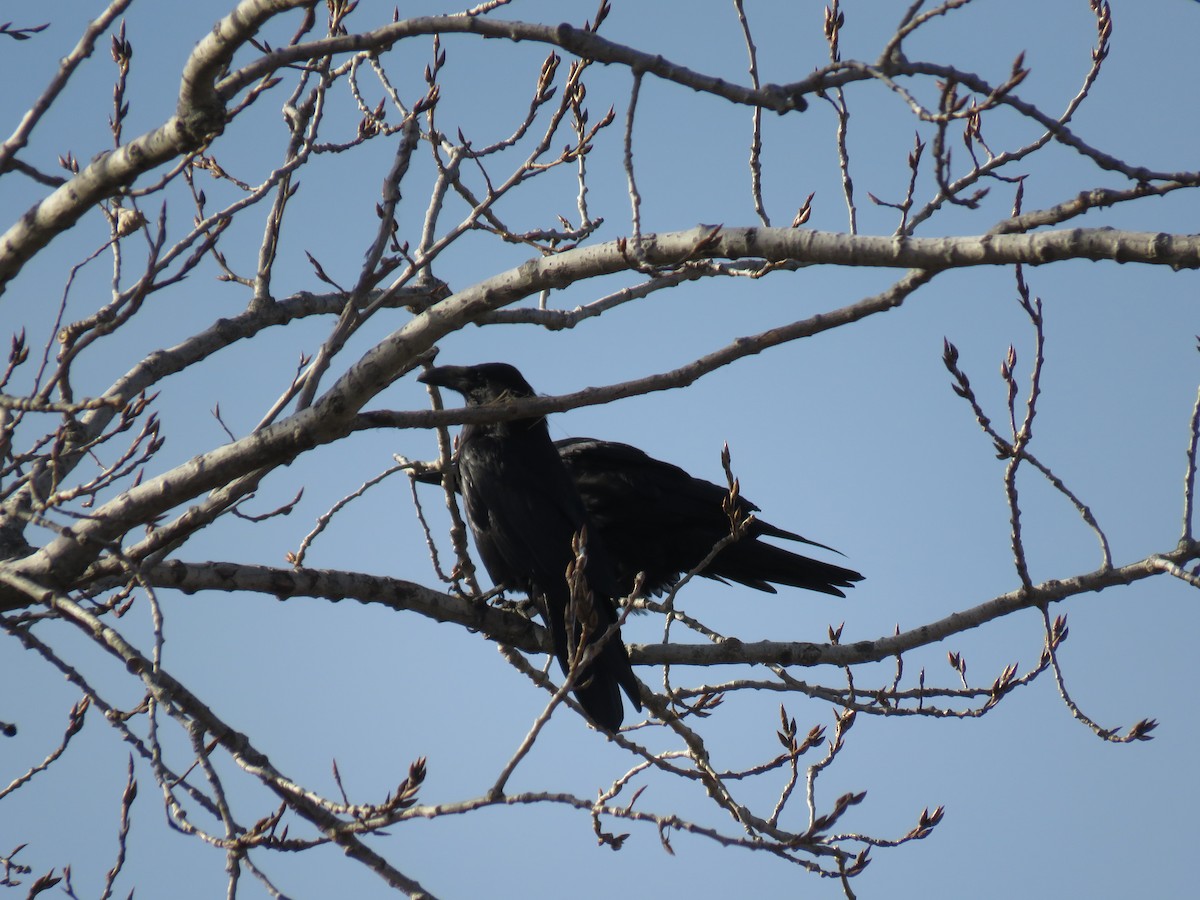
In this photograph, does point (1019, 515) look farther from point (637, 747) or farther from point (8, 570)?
point (8, 570)

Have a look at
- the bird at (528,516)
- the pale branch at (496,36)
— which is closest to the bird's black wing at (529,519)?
the bird at (528,516)

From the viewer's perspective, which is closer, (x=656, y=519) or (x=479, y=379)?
(x=656, y=519)

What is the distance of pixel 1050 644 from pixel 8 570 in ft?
11.7

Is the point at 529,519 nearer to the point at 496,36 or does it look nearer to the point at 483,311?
the point at 483,311

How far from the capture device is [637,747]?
3.42 metres

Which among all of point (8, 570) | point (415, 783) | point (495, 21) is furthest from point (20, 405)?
point (495, 21)

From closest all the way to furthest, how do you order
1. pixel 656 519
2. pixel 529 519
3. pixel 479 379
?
pixel 529 519, pixel 656 519, pixel 479 379

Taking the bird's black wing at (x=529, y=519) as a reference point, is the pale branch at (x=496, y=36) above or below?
below

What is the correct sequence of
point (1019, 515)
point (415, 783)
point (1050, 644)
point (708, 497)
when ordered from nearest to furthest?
point (415, 783)
point (1019, 515)
point (1050, 644)
point (708, 497)

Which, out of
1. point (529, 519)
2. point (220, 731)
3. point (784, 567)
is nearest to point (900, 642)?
point (784, 567)

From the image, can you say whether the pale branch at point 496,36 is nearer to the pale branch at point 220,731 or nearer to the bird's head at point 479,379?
the pale branch at point 220,731

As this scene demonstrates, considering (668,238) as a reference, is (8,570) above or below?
below

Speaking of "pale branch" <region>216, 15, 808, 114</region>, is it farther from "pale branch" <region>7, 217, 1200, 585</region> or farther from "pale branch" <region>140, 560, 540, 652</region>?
"pale branch" <region>140, 560, 540, 652</region>

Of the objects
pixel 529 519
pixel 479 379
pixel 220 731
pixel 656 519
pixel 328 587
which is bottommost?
pixel 220 731
